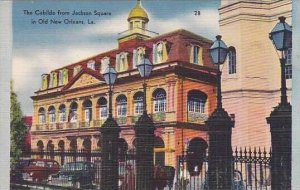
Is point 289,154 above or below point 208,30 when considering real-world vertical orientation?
A: below

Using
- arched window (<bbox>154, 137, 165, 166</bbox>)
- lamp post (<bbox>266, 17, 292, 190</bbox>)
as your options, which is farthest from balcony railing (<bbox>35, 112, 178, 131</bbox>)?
lamp post (<bbox>266, 17, 292, 190</bbox>)

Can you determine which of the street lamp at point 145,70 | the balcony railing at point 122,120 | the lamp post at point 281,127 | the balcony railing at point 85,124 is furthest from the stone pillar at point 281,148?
the balcony railing at point 85,124

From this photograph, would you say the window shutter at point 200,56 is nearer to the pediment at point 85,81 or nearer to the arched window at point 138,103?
the arched window at point 138,103

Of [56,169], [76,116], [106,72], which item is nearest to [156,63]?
[106,72]

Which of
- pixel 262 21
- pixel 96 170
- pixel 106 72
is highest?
pixel 262 21

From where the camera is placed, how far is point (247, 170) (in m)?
4.06

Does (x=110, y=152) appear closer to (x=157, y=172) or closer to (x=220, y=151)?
(x=157, y=172)

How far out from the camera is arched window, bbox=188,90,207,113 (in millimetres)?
4094

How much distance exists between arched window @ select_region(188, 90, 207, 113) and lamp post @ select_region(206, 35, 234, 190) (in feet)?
0.26

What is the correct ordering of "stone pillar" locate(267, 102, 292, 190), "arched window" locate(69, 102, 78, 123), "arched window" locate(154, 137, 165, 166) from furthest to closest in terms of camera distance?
"arched window" locate(69, 102, 78, 123) < "arched window" locate(154, 137, 165, 166) < "stone pillar" locate(267, 102, 292, 190)

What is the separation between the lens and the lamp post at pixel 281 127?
13.1 ft

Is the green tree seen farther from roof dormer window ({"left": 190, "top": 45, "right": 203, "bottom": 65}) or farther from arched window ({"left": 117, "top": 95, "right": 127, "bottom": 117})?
roof dormer window ({"left": 190, "top": 45, "right": 203, "bottom": 65})

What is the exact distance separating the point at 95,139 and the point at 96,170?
0.18 metres

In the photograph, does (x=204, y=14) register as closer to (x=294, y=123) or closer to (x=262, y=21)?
(x=262, y=21)
